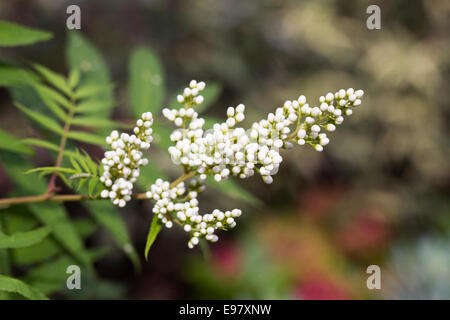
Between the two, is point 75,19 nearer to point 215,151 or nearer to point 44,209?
point 44,209

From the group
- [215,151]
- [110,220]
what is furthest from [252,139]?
[110,220]

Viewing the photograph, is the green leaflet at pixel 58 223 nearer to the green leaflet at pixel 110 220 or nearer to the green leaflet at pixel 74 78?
the green leaflet at pixel 110 220

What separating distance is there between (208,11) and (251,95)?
811 mm

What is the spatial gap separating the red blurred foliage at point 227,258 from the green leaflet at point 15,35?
2807 millimetres

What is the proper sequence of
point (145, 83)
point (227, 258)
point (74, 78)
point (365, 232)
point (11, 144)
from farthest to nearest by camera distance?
point (365, 232) < point (227, 258) < point (145, 83) < point (74, 78) < point (11, 144)

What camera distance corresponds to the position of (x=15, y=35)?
1054mm

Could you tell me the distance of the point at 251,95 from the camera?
3803mm

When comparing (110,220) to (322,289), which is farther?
(322,289)

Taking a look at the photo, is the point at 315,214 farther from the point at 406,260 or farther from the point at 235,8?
the point at 235,8

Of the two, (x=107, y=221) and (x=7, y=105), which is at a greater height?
(x=7, y=105)

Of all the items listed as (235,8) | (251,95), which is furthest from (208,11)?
(251,95)

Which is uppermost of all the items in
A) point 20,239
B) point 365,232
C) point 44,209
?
point 365,232

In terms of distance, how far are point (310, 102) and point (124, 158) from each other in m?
3.14

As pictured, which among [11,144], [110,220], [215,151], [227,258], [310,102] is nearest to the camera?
[215,151]
